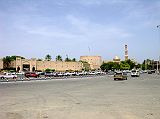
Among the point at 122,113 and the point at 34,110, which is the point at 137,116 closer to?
the point at 122,113

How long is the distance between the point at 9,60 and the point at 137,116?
147316 millimetres

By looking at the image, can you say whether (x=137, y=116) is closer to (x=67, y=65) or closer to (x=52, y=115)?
(x=52, y=115)

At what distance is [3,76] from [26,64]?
8448 cm

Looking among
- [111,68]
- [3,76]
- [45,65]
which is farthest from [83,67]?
[3,76]

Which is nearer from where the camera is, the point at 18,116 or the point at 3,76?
the point at 18,116

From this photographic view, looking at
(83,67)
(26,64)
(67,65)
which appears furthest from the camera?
(83,67)

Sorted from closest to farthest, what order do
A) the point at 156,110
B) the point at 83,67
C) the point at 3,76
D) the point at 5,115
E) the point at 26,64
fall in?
the point at 5,115, the point at 156,110, the point at 3,76, the point at 26,64, the point at 83,67

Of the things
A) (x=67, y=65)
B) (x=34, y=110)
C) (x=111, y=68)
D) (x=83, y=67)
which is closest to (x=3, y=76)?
(x=34, y=110)

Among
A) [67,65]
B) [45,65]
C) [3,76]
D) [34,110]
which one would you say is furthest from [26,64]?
[34,110]

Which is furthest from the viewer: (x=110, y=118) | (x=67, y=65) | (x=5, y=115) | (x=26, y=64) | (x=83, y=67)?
(x=83, y=67)

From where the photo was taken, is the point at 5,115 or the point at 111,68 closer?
the point at 5,115

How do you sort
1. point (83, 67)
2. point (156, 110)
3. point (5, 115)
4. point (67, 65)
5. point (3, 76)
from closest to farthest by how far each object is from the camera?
point (5, 115) < point (156, 110) < point (3, 76) < point (67, 65) < point (83, 67)

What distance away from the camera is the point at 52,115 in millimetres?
12156

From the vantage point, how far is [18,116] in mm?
11969
